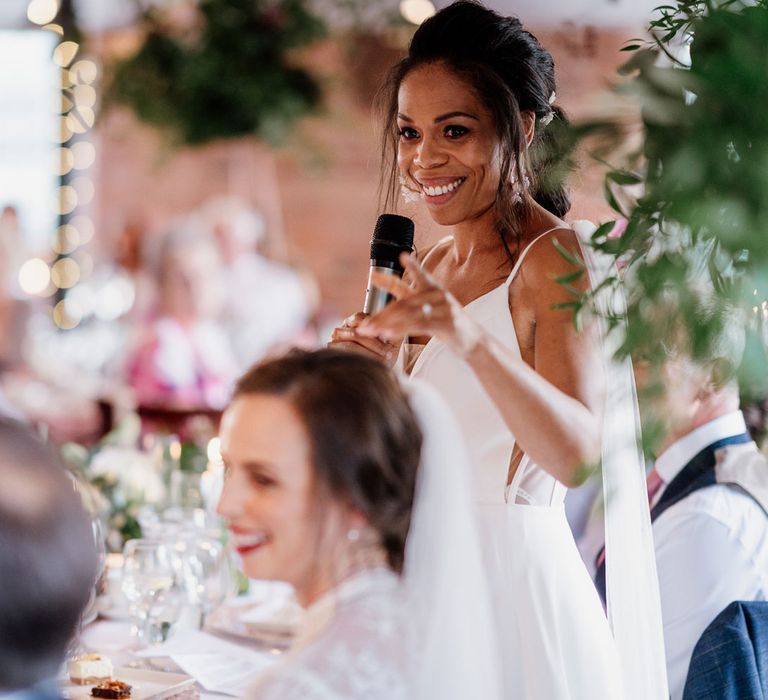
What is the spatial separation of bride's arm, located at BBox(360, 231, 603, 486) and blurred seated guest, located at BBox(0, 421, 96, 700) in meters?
0.59

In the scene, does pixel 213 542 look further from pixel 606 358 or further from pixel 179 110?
pixel 179 110

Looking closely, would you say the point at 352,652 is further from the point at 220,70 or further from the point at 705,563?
the point at 220,70

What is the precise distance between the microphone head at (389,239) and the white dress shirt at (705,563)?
85 centimetres

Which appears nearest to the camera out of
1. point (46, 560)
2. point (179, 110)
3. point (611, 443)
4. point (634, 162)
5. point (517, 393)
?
point (46, 560)

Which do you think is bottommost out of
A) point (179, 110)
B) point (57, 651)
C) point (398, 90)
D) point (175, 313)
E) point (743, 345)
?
point (57, 651)

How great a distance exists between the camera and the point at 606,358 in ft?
5.62

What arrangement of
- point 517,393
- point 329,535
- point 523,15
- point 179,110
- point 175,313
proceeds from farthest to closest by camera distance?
1. point 175,313
2. point 179,110
3. point 523,15
4. point 517,393
5. point 329,535

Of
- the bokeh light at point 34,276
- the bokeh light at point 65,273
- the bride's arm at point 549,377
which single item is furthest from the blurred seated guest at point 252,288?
the bride's arm at point 549,377

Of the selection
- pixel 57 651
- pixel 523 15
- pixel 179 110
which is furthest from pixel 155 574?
pixel 179 110

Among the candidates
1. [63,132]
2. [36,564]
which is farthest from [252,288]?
[36,564]

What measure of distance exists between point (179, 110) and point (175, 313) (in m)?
1.31

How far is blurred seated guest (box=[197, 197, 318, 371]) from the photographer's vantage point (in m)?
6.55

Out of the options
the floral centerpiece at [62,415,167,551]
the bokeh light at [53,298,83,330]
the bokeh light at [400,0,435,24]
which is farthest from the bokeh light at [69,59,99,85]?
the floral centerpiece at [62,415,167,551]

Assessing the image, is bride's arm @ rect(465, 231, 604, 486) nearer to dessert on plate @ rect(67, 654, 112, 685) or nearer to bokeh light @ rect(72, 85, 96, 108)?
dessert on plate @ rect(67, 654, 112, 685)
